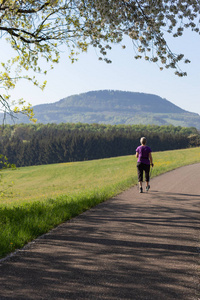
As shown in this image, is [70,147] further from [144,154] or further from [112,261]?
[112,261]

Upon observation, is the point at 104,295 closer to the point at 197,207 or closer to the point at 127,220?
the point at 127,220

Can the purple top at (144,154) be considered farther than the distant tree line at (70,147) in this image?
No

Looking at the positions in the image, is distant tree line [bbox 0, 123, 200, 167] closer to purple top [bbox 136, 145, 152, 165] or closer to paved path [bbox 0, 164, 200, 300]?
purple top [bbox 136, 145, 152, 165]

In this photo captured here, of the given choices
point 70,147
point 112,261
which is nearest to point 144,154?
point 112,261

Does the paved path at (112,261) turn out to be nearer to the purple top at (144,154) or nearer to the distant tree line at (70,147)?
the purple top at (144,154)

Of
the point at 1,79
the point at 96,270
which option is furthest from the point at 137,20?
the point at 96,270

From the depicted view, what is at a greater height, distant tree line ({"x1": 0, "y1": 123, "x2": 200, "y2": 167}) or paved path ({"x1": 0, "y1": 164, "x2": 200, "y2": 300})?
distant tree line ({"x1": 0, "y1": 123, "x2": 200, "y2": 167})

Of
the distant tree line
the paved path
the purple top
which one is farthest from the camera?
the distant tree line

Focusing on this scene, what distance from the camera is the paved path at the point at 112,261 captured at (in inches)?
159

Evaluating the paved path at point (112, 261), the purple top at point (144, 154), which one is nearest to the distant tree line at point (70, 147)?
the purple top at point (144, 154)

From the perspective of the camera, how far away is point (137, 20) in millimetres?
9445

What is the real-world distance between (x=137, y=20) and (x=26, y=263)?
736 cm

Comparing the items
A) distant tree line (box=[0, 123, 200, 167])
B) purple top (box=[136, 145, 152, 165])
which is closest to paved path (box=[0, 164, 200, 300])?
purple top (box=[136, 145, 152, 165])

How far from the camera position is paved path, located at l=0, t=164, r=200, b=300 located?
4035mm
